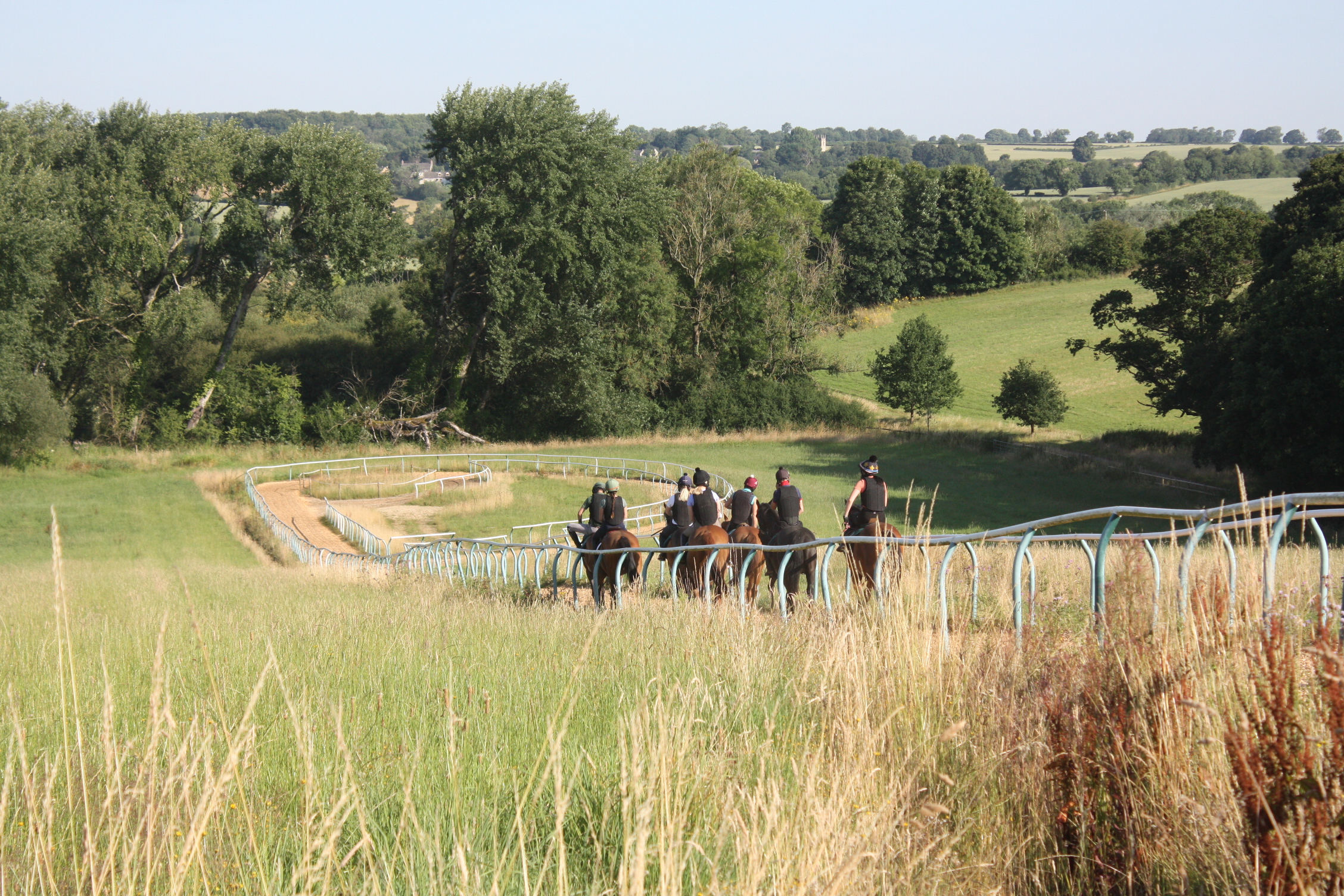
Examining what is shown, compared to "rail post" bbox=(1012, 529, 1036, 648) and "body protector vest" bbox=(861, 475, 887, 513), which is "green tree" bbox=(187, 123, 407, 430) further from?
"rail post" bbox=(1012, 529, 1036, 648)

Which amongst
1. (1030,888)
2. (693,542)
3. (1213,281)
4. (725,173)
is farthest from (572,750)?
(725,173)

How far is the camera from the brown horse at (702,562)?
32.1ft

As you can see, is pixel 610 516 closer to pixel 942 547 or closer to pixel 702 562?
pixel 702 562

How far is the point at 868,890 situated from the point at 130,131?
166 ft

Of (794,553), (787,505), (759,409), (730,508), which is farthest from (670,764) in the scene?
(759,409)

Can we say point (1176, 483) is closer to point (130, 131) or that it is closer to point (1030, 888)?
point (1030, 888)

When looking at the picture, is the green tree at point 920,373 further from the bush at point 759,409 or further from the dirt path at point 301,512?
the dirt path at point 301,512

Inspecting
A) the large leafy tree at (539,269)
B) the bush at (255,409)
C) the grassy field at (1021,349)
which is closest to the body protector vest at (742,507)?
the large leafy tree at (539,269)

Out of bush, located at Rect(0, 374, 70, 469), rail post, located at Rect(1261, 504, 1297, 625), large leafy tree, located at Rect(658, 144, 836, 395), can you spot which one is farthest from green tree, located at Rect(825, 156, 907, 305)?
rail post, located at Rect(1261, 504, 1297, 625)

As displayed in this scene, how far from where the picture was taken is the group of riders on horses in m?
10.4

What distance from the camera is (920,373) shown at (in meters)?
55.2

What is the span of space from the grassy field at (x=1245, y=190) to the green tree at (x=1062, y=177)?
509 inches

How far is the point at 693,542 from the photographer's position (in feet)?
33.7

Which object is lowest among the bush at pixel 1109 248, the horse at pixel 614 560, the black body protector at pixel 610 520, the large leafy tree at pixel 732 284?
the horse at pixel 614 560
